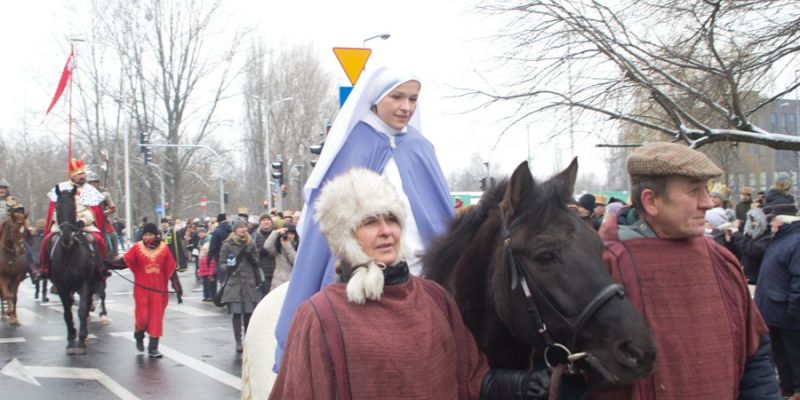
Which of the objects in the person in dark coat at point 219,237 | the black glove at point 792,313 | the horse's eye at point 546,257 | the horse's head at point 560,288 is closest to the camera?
the horse's head at point 560,288

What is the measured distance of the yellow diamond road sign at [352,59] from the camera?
8.89 metres

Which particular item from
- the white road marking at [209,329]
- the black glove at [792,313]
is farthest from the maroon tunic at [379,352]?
the white road marking at [209,329]

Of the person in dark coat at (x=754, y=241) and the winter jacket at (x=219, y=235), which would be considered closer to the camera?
the person in dark coat at (x=754, y=241)

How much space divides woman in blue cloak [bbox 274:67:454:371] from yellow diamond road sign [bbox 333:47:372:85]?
522cm

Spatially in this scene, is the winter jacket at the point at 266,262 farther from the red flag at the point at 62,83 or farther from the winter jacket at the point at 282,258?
the red flag at the point at 62,83

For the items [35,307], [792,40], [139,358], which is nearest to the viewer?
[792,40]

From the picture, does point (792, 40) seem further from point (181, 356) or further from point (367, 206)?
point (181, 356)

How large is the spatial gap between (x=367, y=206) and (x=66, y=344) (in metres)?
11.1

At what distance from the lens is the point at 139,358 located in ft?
36.2

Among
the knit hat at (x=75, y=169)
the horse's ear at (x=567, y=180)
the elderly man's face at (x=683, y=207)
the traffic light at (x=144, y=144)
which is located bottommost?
the elderly man's face at (x=683, y=207)

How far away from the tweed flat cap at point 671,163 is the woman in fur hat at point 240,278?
919 centimetres

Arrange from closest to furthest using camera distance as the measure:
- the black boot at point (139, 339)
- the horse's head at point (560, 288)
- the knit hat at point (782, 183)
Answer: the horse's head at point (560, 288)
the knit hat at point (782, 183)
the black boot at point (139, 339)

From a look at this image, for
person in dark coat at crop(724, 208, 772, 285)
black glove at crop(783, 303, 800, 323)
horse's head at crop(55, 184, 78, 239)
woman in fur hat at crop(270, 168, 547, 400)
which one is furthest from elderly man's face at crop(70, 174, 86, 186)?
woman in fur hat at crop(270, 168, 547, 400)

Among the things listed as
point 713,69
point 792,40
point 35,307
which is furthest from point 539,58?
point 35,307
